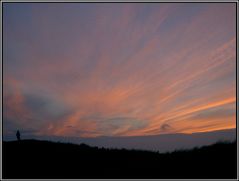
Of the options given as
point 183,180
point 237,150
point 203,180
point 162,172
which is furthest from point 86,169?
point 237,150

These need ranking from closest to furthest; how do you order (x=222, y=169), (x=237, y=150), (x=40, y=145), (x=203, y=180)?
1. (x=203, y=180)
2. (x=222, y=169)
3. (x=237, y=150)
4. (x=40, y=145)

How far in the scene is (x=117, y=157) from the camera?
20.5 metres

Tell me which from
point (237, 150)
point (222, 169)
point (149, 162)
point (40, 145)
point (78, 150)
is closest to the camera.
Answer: point (222, 169)

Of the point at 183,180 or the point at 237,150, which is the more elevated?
the point at 237,150

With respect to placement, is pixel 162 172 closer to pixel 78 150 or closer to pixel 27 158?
pixel 78 150

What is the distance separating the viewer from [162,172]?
15812 millimetres

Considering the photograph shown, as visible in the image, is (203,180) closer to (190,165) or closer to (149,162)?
(190,165)

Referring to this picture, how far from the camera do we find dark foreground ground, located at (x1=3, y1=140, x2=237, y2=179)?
50.5 feet

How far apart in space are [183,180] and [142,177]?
9.25ft

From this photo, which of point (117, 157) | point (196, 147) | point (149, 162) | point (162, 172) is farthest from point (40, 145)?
point (196, 147)

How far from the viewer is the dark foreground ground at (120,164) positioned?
15383mm

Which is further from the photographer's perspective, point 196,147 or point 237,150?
point 196,147

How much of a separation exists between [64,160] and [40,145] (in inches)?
276

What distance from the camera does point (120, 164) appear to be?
18219mm
